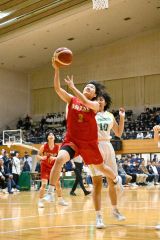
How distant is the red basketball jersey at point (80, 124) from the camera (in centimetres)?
540

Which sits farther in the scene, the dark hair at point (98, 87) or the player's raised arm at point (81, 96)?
the dark hair at point (98, 87)

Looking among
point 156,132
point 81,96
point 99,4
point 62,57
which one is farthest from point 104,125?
point 99,4

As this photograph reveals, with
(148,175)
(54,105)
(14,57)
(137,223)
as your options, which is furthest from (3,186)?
(54,105)

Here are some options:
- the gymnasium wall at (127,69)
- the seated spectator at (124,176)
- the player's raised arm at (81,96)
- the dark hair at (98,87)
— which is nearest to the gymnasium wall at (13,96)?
the gymnasium wall at (127,69)

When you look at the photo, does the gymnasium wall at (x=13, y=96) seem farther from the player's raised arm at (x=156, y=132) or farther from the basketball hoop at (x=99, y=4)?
the player's raised arm at (x=156, y=132)

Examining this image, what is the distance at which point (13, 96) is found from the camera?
35.7 metres

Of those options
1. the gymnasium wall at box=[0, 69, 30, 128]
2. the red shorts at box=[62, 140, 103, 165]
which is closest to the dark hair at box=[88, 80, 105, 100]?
the red shorts at box=[62, 140, 103, 165]

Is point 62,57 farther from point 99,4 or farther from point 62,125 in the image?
point 62,125

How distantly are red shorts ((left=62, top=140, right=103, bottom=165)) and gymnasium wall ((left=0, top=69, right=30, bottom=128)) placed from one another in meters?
29.3

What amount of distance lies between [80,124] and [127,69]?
2654cm

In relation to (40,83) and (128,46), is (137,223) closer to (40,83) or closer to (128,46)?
(128,46)

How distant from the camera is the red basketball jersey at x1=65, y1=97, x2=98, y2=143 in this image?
5.40 m

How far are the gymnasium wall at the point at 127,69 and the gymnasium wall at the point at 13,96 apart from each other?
3289mm

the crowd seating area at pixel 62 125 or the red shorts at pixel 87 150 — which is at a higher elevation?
the crowd seating area at pixel 62 125
